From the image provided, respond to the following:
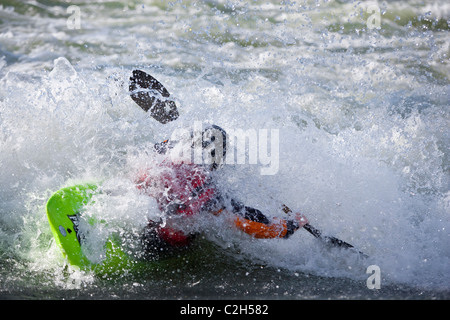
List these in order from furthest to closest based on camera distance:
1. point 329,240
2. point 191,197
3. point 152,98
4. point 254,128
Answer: point 254,128 < point 152,98 < point 329,240 < point 191,197

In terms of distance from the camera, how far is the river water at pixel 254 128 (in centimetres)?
302

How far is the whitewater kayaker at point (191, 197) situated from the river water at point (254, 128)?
0.12 meters

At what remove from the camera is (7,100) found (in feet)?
14.8

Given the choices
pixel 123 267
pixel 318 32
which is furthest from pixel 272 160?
pixel 318 32

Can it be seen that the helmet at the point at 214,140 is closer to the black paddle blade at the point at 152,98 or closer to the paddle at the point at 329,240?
the paddle at the point at 329,240

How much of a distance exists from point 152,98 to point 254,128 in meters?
1.39

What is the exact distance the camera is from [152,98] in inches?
171

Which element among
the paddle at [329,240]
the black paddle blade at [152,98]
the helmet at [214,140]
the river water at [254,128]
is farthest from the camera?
the black paddle blade at [152,98]

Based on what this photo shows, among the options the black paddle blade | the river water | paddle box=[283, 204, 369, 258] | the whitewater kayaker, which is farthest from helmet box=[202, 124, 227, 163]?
the black paddle blade

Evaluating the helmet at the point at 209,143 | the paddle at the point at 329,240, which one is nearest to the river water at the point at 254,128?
the paddle at the point at 329,240

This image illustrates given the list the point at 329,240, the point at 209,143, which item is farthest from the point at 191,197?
the point at 329,240

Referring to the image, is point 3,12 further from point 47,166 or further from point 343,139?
point 343,139

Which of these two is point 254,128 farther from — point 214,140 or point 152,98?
point 214,140

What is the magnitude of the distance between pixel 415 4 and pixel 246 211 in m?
5.91
